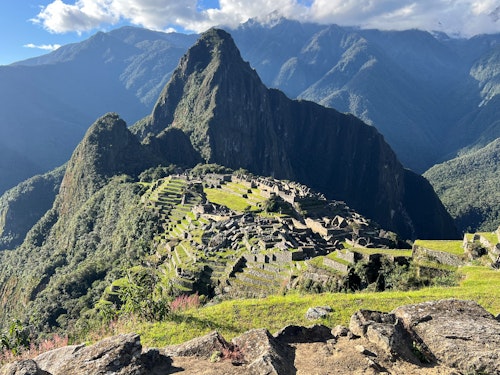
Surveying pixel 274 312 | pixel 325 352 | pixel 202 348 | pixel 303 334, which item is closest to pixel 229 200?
pixel 274 312

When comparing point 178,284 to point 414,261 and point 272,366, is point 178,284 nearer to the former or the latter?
point 414,261

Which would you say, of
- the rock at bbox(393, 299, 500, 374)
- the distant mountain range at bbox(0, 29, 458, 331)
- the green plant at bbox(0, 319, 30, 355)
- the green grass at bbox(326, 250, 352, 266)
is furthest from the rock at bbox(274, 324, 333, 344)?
Answer: the distant mountain range at bbox(0, 29, 458, 331)

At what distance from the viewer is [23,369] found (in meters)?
8.62

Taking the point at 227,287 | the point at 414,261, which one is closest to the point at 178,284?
the point at 227,287

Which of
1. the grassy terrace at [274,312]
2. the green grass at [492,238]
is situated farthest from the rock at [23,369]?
the green grass at [492,238]

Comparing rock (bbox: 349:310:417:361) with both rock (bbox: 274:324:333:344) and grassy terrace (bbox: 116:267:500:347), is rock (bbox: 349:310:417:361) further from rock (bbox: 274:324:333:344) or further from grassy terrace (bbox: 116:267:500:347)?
grassy terrace (bbox: 116:267:500:347)

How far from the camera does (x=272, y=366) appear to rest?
8.83 metres

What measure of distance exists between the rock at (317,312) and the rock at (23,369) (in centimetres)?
896

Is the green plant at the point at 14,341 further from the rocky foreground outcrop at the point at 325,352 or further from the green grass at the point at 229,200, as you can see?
the green grass at the point at 229,200

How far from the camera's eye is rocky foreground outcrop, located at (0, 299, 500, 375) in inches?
358

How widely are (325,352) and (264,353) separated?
189cm

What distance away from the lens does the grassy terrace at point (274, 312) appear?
14155mm

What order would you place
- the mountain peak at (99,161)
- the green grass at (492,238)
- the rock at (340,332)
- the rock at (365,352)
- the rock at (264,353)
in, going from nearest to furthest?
the rock at (264,353), the rock at (365,352), the rock at (340,332), the green grass at (492,238), the mountain peak at (99,161)

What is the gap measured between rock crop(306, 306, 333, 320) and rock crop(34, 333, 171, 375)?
6.37 metres
